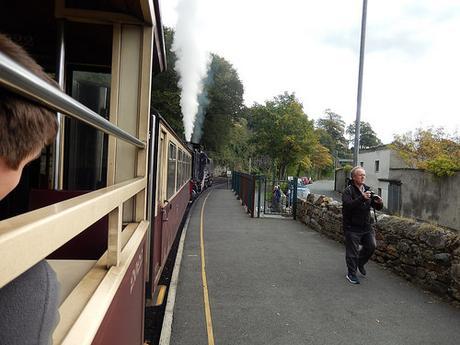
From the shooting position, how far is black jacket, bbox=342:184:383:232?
229 inches

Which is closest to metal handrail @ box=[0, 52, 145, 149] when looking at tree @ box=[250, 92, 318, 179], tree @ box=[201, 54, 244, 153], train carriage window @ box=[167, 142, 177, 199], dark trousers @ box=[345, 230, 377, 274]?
train carriage window @ box=[167, 142, 177, 199]

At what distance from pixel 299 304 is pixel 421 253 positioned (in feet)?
6.89

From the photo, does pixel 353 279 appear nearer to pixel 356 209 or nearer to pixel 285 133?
pixel 356 209

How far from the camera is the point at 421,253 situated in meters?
5.82

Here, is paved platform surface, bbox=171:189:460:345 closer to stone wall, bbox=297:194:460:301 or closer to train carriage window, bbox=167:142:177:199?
stone wall, bbox=297:194:460:301

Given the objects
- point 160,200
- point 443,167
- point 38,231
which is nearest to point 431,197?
point 443,167

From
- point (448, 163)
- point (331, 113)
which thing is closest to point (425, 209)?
point (448, 163)

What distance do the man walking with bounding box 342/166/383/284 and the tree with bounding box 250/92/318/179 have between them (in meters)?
20.5

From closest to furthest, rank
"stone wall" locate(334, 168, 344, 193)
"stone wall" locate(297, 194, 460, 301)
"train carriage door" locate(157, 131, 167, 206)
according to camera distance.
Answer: "train carriage door" locate(157, 131, 167, 206) < "stone wall" locate(297, 194, 460, 301) < "stone wall" locate(334, 168, 344, 193)

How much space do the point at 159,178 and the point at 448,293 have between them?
13.4 feet

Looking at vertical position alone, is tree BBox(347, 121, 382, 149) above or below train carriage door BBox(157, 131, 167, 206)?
above

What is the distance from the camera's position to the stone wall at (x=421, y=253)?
5.23m

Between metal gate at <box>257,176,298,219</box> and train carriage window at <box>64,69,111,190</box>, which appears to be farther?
metal gate at <box>257,176,298,219</box>

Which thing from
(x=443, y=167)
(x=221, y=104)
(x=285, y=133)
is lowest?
(x=443, y=167)
